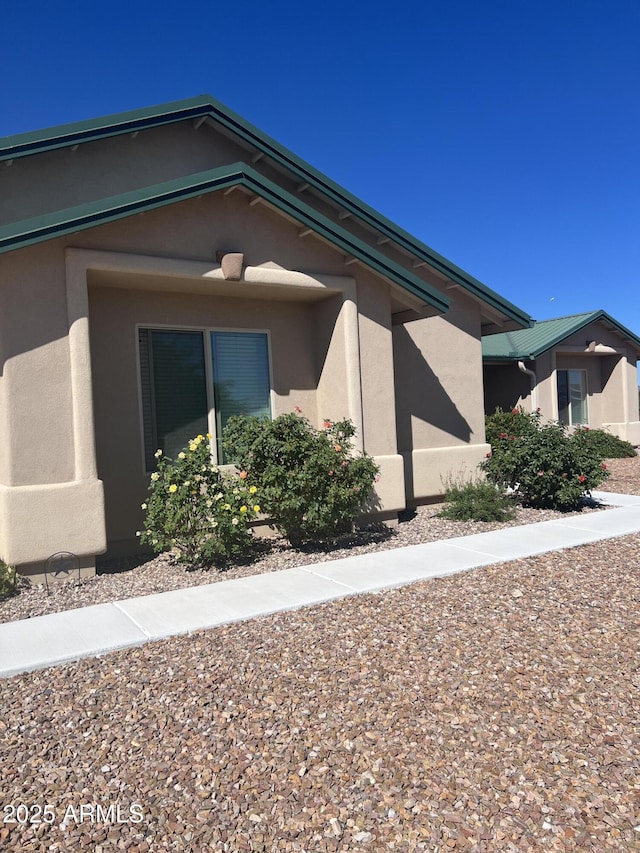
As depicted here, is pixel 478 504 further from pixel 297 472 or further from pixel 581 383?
pixel 581 383

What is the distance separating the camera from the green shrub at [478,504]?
9922mm

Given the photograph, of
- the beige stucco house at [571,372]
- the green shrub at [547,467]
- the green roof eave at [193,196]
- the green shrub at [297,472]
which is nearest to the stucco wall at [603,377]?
the beige stucco house at [571,372]

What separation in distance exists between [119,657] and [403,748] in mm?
2270

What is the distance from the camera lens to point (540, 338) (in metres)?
19.0

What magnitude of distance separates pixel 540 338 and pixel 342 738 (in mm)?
16877

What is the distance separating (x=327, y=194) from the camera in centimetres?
1080

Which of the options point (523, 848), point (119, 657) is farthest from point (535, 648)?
point (119, 657)

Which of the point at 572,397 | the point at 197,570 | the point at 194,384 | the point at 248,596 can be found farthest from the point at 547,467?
the point at 572,397

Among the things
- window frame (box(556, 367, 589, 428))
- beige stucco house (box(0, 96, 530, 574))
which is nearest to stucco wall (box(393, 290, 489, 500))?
beige stucco house (box(0, 96, 530, 574))

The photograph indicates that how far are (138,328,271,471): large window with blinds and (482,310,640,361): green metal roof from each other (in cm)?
999

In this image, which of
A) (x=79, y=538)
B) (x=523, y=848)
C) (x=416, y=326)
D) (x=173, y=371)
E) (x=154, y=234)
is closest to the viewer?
(x=523, y=848)

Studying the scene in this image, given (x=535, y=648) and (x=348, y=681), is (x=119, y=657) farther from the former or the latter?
(x=535, y=648)

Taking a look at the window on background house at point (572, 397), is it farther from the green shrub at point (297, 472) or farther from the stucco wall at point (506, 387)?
the green shrub at point (297, 472)

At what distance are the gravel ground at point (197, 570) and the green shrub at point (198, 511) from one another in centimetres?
27
